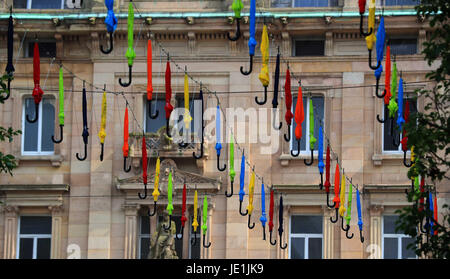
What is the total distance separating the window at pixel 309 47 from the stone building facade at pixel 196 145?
0.05m

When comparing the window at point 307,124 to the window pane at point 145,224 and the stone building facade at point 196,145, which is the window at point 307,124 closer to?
the stone building facade at point 196,145

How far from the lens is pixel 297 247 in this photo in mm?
49938

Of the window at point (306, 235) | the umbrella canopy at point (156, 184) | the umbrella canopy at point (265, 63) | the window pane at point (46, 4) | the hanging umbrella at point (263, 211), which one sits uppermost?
the window pane at point (46, 4)

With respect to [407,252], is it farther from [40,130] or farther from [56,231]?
[40,130]

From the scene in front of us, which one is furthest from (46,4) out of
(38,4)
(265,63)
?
(265,63)

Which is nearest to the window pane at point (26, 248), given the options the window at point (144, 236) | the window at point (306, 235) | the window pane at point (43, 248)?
the window pane at point (43, 248)

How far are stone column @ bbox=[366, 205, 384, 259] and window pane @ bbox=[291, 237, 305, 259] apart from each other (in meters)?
2.16

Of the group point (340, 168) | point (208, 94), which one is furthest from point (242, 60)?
point (340, 168)

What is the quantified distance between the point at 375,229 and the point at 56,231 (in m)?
10.1

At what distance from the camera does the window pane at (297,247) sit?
49.9 meters

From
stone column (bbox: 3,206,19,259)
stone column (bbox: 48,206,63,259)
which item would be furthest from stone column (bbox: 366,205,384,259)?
stone column (bbox: 3,206,19,259)

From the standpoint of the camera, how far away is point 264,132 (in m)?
50.3

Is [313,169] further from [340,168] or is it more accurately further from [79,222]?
[79,222]

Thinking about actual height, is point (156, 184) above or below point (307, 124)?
below
